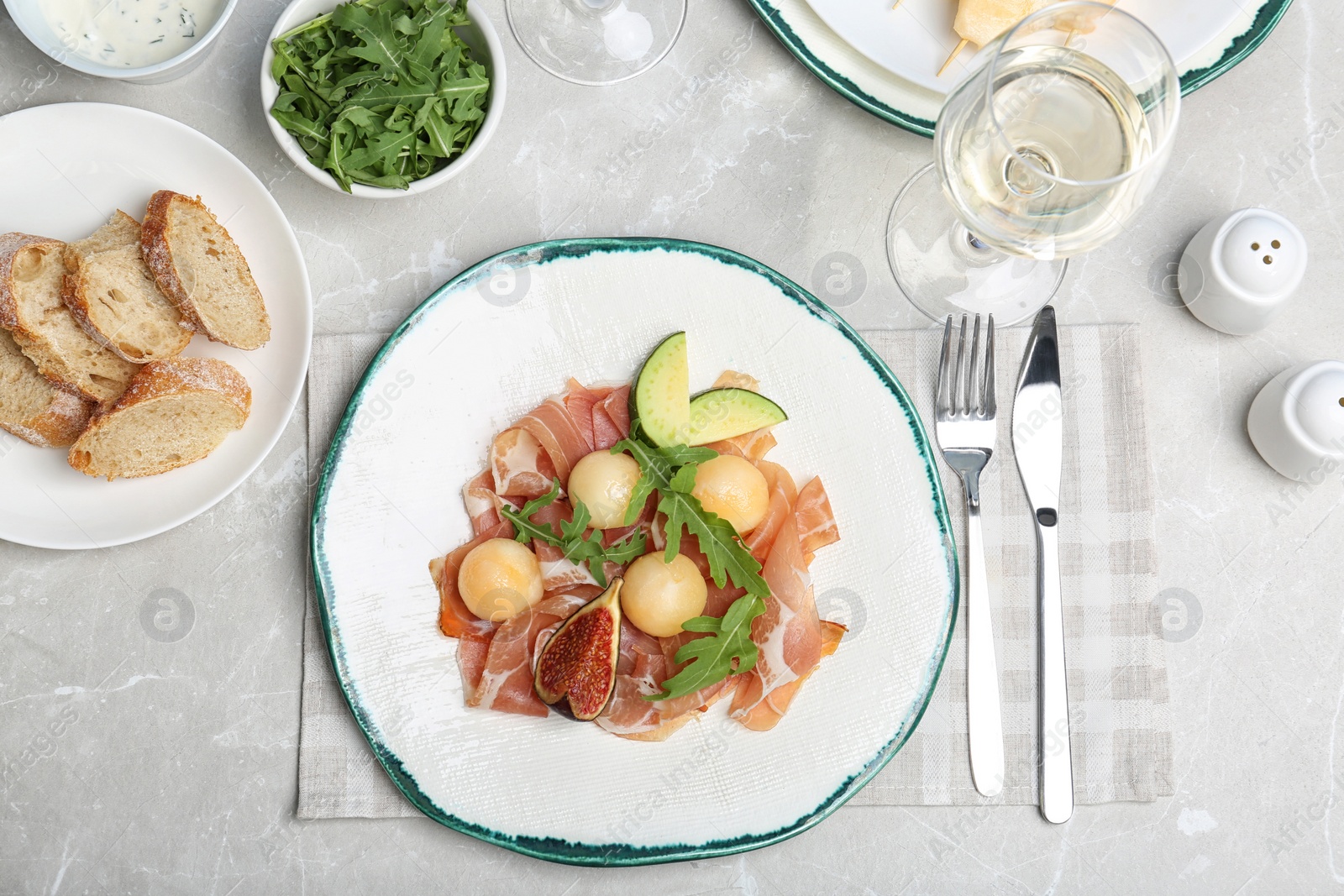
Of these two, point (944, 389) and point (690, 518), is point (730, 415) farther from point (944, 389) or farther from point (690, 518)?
point (944, 389)

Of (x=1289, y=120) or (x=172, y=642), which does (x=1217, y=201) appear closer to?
(x=1289, y=120)

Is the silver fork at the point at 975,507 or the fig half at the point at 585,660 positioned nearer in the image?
the fig half at the point at 585,660

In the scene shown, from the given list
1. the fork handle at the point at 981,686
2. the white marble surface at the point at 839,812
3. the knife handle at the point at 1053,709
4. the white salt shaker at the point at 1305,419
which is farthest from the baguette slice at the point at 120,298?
the white salt shaker at the point at 1305,419

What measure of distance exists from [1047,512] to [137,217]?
5.65 feet

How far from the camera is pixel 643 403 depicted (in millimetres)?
1517

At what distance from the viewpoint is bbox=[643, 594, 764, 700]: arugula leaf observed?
1423 millimetres

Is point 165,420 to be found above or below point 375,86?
below

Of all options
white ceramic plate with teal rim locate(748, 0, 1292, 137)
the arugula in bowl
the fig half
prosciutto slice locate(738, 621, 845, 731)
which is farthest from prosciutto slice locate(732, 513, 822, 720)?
the arugula in bowl

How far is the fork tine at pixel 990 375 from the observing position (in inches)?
60.1

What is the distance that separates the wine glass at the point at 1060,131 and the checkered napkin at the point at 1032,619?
1.19 ft

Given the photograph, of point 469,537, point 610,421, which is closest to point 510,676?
point 469,537

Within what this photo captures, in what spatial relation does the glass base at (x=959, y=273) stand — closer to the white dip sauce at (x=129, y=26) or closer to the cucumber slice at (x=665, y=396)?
the cucumber slice at (x=665, y=396)

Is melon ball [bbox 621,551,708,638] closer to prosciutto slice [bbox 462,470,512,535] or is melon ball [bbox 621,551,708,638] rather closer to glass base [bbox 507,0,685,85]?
prosciutto slice [bbox 462,470,512,535]

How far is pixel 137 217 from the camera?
1576 mm
